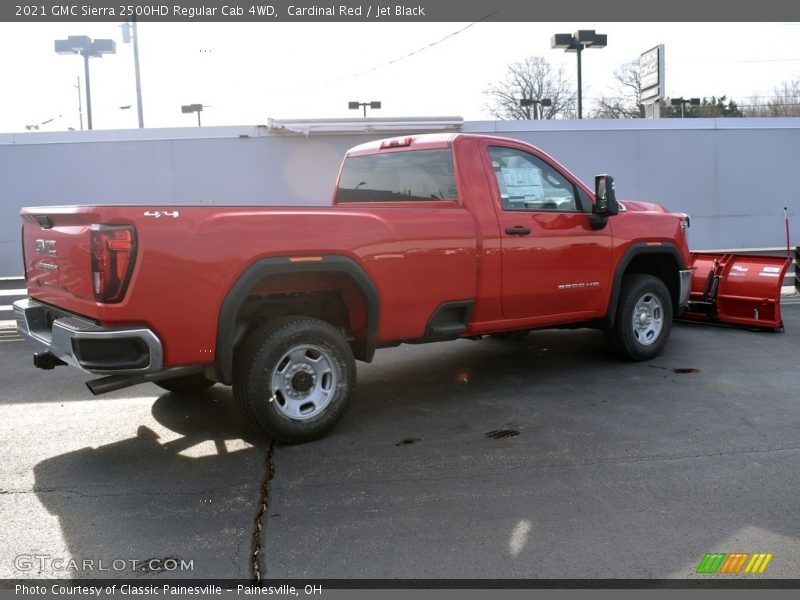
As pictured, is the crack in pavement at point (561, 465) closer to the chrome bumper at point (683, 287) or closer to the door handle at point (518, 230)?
the door handle at point (518, 230)

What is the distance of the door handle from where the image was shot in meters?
5.59

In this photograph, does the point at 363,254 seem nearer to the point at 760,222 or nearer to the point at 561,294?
the point at 561,294

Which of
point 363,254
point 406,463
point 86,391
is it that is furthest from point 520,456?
point 86,391

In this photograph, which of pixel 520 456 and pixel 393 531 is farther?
pixel 520 456

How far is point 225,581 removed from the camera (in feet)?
10.0

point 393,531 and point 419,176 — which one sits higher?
point 419,176

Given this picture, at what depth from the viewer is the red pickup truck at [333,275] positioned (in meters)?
4.08

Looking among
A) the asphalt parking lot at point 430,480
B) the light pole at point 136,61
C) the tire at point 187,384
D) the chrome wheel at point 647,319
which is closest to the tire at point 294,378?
the asphalt parking lot at point 430,480

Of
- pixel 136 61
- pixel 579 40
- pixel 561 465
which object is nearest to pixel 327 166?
pixel 136 61

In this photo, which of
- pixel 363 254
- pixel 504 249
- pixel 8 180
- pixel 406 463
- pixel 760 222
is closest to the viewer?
pixel 406 463

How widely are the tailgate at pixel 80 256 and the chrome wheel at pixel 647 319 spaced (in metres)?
4.72

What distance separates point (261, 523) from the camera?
3609 mm
